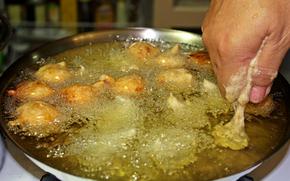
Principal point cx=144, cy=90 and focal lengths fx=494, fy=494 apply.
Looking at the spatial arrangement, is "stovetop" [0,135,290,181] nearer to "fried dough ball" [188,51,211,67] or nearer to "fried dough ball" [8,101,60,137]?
"fried dough ball" [8,101,60,137]

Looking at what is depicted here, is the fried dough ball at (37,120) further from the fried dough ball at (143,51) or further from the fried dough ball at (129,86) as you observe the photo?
the fried dough ball at (143,51)

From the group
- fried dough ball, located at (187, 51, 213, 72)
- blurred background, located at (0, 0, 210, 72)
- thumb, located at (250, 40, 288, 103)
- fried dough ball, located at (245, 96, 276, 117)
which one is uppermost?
thumb, located at (250, 40, 288, 103)

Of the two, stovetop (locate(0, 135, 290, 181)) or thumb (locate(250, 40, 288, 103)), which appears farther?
stovetop (locate(0, 135, 290, 181))

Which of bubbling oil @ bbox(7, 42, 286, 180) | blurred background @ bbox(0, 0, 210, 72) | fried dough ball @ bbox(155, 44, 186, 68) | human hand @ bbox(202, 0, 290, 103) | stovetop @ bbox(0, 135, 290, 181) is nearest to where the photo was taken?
human hand @ bbox(202, 0, 290, 103)

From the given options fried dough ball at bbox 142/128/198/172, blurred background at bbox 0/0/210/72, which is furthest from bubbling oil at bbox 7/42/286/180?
blurred background at bbox 0/0/210/72

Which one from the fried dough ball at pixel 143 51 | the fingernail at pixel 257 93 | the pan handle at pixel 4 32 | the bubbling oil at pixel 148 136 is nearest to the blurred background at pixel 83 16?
the pan handle at pixel 4 32

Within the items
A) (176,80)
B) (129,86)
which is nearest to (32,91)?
(129,86)
